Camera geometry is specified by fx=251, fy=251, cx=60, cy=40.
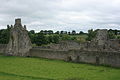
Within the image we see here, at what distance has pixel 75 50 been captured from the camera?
106 ft

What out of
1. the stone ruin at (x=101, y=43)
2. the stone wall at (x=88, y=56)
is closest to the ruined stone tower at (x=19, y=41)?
the stone wall at (x=88, y=56)

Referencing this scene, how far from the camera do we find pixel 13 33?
42219 mm

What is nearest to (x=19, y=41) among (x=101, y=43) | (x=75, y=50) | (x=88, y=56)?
(x=75, y=50)

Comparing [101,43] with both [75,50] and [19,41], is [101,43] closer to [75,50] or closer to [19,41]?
[75,50]

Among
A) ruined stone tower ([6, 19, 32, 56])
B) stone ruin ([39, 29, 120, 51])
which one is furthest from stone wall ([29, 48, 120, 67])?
ruined stone tower ([6, 19, 32, 56])

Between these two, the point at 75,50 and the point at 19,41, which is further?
the point at 19,41

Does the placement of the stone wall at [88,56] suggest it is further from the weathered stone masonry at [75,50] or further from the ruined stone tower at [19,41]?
the ruined stone tower at [19,41]

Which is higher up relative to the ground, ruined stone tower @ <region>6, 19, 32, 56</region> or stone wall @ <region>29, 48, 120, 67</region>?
ruined stone tower @ <region>6, 19, 32, 56</region>

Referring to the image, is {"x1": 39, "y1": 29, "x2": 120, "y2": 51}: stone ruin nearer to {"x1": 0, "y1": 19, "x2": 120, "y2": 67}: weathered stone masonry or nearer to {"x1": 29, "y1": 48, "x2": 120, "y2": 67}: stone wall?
{"x1": 0, "y1": 19, "x2": 120, "y2": 67}: weathered stone masonry

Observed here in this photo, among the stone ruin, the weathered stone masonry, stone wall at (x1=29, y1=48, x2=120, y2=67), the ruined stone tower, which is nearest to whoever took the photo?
stone wall at (x1=29, y1=48, x2=120, y2=67)

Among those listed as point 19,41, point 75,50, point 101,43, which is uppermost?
point 19,41

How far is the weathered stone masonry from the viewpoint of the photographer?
28.4m

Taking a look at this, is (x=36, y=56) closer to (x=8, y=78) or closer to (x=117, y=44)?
(x=117, y=44)

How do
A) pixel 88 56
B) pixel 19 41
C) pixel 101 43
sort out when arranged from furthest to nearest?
pixel 19 41
pixel 101 43
pixel 88 56
